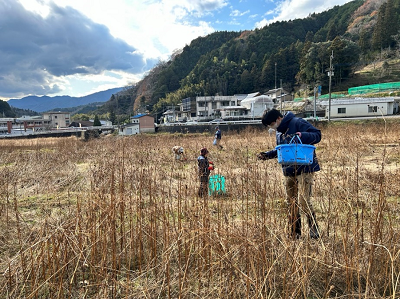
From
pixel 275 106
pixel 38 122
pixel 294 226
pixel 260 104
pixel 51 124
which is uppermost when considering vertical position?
pixel 260 104

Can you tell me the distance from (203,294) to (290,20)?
8868 centimetres

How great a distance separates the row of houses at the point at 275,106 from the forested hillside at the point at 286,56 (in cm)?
618

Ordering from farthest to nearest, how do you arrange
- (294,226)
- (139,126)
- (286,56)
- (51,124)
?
(51,124)
(286,56)
(139,126)
(294,226)

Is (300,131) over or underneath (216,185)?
over

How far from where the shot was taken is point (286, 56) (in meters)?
50.5

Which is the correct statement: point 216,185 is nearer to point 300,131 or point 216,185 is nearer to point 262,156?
point 262,156

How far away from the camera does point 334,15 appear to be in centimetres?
7219

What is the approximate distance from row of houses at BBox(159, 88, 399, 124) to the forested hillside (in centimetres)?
618

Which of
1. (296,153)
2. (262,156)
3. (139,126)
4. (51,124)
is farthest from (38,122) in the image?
(296,153)

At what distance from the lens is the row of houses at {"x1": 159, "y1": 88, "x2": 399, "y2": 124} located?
23.2 m

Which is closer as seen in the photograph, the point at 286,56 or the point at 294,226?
the point at 294,226

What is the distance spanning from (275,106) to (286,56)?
763 inches

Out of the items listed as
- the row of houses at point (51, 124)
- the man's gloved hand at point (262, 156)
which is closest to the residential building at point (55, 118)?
the row of houses at point (51, 124)

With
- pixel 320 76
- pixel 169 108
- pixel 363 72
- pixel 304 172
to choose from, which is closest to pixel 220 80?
pixel 169 108
